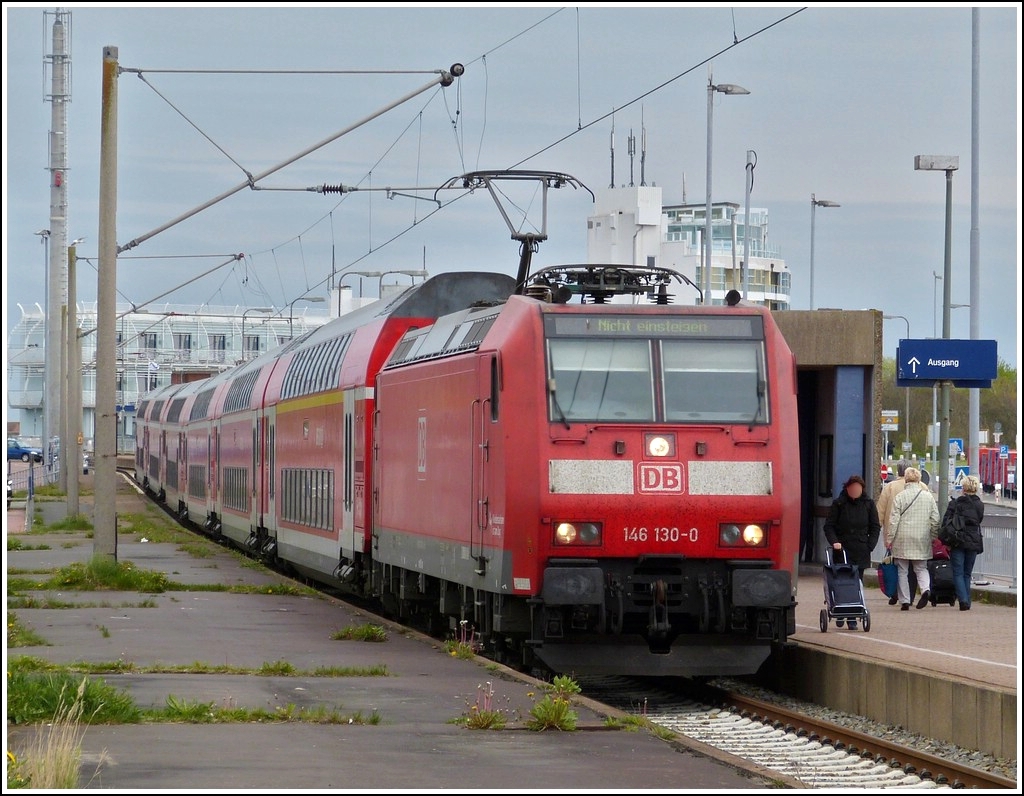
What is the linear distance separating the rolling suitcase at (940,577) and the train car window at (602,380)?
7740 millimetres

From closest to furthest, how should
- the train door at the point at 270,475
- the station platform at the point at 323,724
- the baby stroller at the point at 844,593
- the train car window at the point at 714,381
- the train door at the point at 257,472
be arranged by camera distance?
1. the station platform at the point at 323,724
2. the train car window at the point at 714,381
3. the baby stroller at the point at 844,593
4. the train door at the point at 270,475
5. the train door at the point at 257,472

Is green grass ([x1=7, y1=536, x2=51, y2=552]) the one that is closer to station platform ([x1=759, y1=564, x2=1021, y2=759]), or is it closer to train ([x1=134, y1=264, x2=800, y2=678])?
station platform ([x1=759, y1=564, x2=1021, y2=759])

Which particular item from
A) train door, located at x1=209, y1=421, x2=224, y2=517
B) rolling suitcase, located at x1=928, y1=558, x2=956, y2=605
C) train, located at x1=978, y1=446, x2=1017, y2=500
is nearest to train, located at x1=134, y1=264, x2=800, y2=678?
rolling suitcase, located at x1=928, y1=558, x2=956, y2=605

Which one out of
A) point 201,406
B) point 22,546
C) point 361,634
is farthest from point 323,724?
point 201,406

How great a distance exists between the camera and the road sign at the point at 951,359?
22.2 m

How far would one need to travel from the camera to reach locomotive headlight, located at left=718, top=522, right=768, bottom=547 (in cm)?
1454

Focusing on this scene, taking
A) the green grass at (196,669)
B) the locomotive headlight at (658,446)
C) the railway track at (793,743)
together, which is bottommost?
the railway track at (793,743)

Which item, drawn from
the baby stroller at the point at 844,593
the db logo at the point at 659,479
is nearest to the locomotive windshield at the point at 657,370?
the db logo at the point at 659,479

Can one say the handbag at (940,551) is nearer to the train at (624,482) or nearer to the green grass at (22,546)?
the train at (624,482)

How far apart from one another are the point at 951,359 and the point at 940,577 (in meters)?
2.93

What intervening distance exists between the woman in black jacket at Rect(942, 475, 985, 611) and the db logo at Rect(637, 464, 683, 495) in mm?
7269

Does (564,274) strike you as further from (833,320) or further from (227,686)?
(833,320)

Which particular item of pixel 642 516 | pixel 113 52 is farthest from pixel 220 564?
pixel 642 516

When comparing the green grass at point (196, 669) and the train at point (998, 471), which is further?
the train at point (998, 471)
